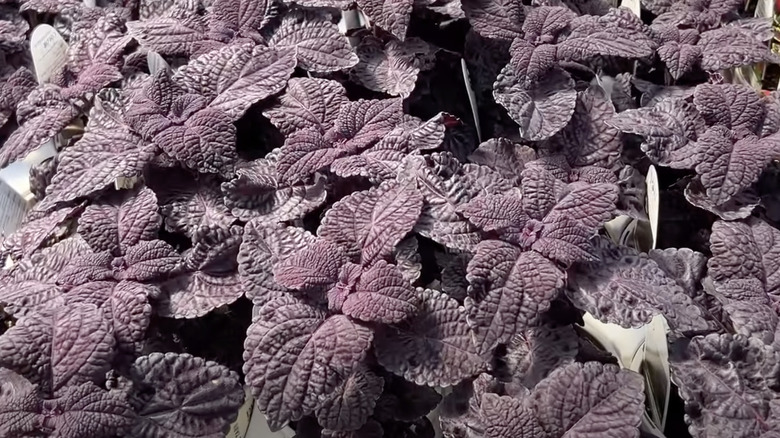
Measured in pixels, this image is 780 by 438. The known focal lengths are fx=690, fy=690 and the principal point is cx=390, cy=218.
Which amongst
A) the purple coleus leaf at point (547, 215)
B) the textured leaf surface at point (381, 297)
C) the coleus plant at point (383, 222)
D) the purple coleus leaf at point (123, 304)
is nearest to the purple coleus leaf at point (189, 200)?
the coleus plant at point (383, 222)

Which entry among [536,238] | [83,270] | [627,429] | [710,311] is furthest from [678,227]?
[83,270]

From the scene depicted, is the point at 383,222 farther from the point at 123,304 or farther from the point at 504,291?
the point at 123,304

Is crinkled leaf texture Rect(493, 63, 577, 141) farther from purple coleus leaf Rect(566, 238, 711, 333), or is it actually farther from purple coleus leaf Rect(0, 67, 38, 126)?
purple coleus leaf Rect(0, 67, 38, 126)

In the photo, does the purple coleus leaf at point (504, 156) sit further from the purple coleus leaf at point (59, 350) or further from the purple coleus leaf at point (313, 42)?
the purple coleus leaf at point (59, 350)

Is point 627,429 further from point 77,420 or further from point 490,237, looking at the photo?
point 77,420

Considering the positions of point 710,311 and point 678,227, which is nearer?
point 710,311

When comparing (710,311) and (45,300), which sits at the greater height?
(45,300)

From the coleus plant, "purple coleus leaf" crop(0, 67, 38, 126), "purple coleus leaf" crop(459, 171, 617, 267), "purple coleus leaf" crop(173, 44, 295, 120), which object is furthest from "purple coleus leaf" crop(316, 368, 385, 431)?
"purple coleus leaf" crop(0, 67, 38, 126)

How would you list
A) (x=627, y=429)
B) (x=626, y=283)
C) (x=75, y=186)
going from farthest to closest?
1. (x=75, y=186)
2. (x=626, y=283)
3. (x=627, y=429)
